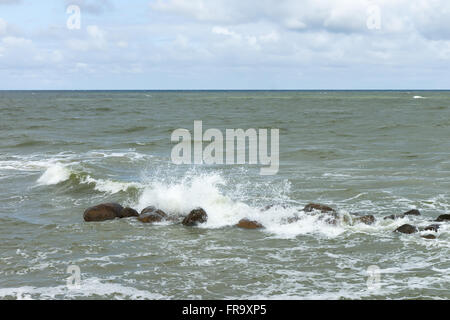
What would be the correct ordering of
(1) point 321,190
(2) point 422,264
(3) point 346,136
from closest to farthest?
1. (2) point 422,264
2. (1) point 321,190
3. (3) point 346,136

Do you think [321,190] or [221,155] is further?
[221,155]

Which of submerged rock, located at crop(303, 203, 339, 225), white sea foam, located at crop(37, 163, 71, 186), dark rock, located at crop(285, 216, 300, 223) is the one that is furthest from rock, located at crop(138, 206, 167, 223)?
white sea foam, located at crop(37, 163, 71, 186)

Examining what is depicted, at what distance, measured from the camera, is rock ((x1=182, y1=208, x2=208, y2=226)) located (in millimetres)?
12859

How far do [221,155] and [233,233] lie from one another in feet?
43.1

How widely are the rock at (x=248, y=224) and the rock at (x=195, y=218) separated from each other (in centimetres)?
84

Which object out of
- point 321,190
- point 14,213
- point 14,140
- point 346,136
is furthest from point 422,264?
point 14,140

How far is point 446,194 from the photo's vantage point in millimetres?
15805

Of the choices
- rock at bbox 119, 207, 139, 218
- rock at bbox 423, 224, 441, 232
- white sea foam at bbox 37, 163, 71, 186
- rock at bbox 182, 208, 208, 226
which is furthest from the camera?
white sea foam at bbox 37, 163, 71, 186

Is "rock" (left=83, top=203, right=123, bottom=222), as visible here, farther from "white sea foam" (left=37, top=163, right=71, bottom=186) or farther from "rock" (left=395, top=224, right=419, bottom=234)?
"rock" (left=395, top=224, right=419, bottom=234)

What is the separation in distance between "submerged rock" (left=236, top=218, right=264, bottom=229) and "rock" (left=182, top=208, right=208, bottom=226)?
0.84m

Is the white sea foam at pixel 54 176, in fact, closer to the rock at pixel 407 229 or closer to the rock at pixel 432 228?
the rock at pixel 407 229

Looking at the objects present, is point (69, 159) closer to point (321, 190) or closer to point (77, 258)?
point (321, 190)

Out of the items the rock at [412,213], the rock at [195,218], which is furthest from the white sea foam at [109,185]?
the rock at [412,213]
